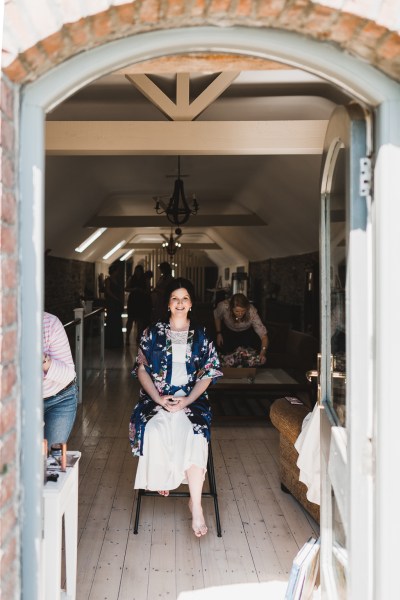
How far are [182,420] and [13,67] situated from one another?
2347 millimetres

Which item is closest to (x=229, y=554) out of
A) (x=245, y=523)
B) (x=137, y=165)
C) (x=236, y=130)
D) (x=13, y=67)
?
(x=245, y=523)

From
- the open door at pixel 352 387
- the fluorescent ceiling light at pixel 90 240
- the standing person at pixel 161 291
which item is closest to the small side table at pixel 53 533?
the open door at pixel 352 387

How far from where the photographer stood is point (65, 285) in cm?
1188

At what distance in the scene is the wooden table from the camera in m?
5.42

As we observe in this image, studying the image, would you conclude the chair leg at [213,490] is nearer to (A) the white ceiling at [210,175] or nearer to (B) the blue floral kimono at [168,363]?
(B) the blue floral kimono at [168,363]

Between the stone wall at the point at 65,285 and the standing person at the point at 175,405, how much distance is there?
675 cm

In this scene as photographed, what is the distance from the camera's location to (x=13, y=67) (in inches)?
55.7

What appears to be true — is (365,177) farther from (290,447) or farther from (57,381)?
(290,447)

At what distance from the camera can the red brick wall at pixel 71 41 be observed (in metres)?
1.40

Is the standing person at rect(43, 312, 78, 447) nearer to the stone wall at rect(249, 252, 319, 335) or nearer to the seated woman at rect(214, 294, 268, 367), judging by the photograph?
the seated woman at rect(214, 294, 268, 367)

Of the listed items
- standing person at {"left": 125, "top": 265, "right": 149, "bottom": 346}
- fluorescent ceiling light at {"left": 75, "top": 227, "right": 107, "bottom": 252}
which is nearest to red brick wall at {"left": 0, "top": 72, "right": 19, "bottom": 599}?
standing person at {"left": 125, "top": 265, "right": 149, "bottom": 346}

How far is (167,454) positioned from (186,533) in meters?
0.47

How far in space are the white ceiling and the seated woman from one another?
64.6 inches

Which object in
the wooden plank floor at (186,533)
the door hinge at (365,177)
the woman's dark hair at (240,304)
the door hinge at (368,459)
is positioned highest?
the door hinge at (365,177)
